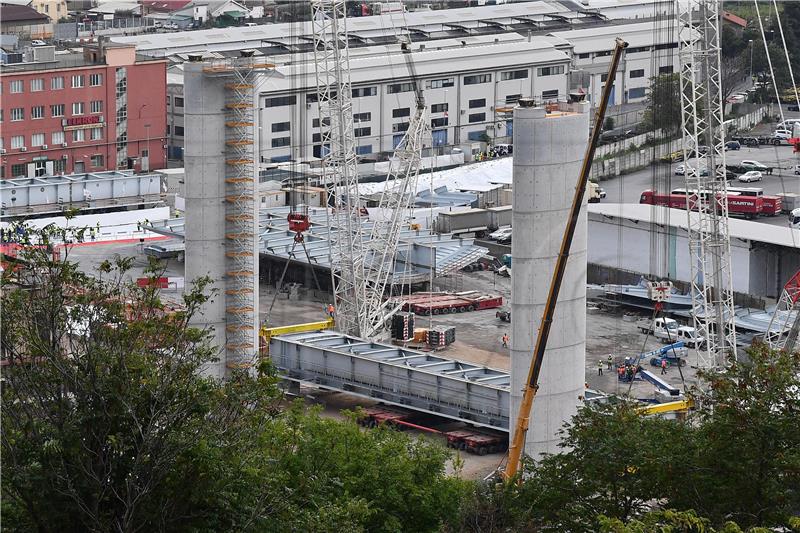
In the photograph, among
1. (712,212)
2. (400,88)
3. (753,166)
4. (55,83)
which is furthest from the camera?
(400,88)

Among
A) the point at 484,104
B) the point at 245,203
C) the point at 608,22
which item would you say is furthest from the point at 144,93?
the point at 245,203

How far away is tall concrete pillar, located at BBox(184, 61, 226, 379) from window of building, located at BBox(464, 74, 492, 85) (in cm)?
2043

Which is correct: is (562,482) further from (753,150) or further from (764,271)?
(753,150)

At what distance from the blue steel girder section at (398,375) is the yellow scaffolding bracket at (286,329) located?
0.14m

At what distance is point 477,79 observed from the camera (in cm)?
3647

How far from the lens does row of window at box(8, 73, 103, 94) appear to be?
3105cm

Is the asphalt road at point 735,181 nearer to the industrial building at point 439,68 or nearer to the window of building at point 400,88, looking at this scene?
the industrial building at point 439,68

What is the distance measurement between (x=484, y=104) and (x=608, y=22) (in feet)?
24.6

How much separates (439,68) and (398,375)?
18.8m

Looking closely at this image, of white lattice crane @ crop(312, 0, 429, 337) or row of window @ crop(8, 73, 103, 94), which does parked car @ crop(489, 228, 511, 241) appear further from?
row of window @ crop(8, 73, 103, 94)

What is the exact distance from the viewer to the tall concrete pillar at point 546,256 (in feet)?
43.2

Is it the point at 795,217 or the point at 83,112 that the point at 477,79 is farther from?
the point at 795,217

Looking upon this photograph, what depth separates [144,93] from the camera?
108 ft

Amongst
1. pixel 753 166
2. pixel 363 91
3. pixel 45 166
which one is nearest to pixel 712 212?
pixel 753 166
